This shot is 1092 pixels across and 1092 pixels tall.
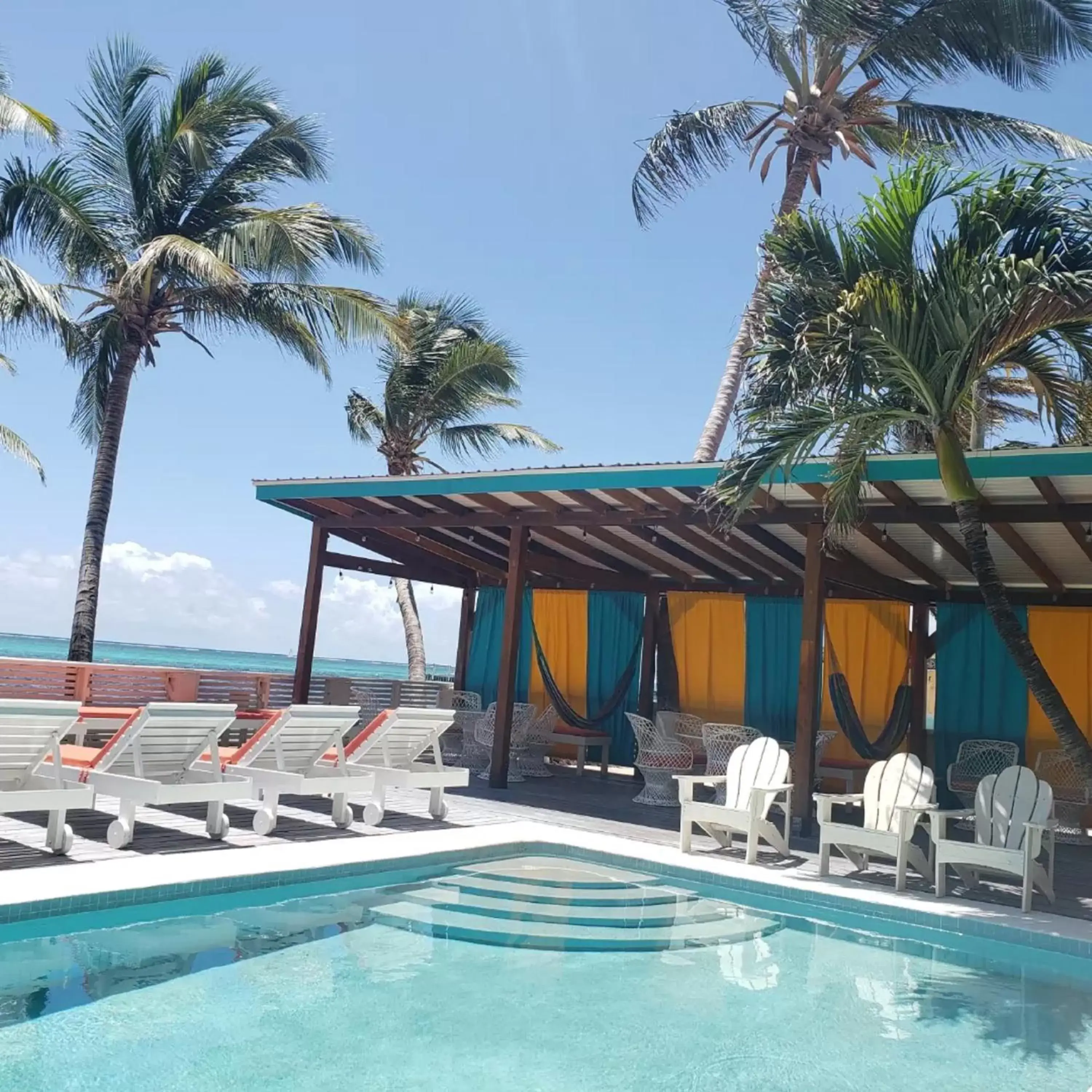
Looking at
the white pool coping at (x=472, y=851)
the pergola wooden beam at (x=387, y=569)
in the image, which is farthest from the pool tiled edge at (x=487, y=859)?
the pergola wooden beam at (x=387, y=569)

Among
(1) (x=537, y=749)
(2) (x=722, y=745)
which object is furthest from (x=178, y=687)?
(2) (x=722, y=745)

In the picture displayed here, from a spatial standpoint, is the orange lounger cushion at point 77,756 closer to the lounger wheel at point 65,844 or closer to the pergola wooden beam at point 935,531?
the lounger wheel at point 65,844

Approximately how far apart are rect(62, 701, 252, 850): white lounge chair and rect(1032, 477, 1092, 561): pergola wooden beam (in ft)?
17.9

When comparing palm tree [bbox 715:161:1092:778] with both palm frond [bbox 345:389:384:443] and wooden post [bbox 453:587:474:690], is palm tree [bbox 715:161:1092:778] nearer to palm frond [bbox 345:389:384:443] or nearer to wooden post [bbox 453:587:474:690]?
wooden post [bbox 453:587:474:690]

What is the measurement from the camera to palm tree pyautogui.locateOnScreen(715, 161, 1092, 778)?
19.1ft

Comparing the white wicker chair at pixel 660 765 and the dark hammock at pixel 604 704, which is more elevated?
the dark hammock at pixel 604 704

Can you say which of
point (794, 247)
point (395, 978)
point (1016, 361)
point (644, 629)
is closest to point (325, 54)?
point (644, 629)

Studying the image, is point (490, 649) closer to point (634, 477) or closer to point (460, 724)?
point (460, 724)

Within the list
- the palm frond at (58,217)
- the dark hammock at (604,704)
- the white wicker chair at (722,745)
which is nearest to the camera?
the white wicker chair at (722,745)

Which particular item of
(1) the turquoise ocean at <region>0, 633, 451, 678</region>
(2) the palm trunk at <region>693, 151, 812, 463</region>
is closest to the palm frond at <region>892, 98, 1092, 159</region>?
(2) the palm trunk at <region>693, 151, 812, 463</region>

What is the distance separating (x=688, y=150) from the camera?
46.5 feet

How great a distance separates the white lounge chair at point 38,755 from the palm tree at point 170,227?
7.89 metres

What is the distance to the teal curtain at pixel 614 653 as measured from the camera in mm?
13602

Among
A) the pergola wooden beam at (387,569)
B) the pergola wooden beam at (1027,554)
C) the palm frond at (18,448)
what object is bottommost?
the pergola wooden beam at (387,569)
